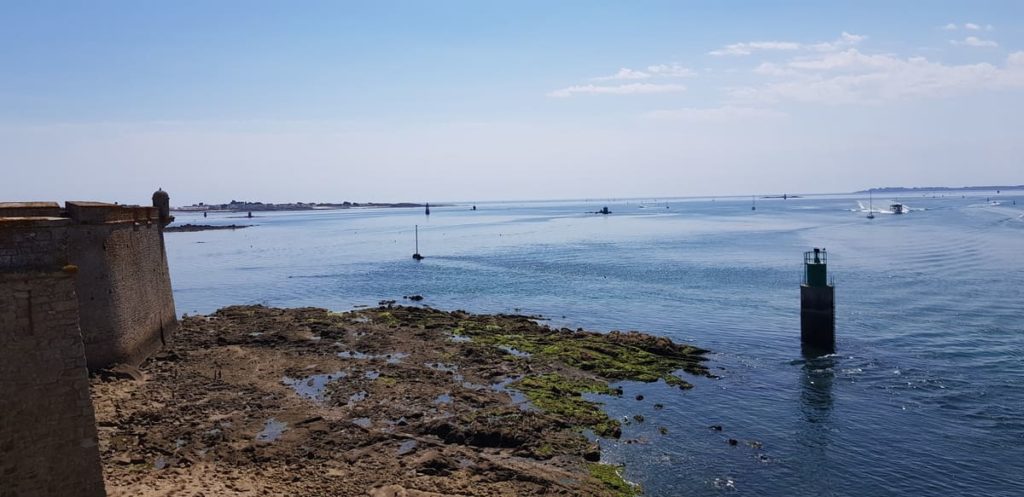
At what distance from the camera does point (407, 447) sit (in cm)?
1812

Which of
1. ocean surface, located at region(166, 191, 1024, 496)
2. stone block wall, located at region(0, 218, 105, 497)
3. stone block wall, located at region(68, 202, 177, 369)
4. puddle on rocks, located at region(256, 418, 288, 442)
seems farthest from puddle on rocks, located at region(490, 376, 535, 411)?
stone block wall, located at region(68, 202, 177, 369)

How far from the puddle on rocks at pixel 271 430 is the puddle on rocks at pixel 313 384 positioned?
2.40m

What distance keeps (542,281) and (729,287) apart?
1571 centimetres

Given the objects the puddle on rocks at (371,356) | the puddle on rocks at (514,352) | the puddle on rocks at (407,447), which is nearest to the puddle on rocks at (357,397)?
the puddle on rocks at (407,447)

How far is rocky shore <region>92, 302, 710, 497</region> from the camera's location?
16016 mm

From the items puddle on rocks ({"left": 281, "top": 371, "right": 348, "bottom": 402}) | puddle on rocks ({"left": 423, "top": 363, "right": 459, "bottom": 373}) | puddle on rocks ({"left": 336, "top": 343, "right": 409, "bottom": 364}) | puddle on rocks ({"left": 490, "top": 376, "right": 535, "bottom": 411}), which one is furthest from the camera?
puddle on rocks ({"left": 336, "top": 343, "right": 409, "bottom": 364})

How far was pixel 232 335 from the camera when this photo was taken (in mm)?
31812

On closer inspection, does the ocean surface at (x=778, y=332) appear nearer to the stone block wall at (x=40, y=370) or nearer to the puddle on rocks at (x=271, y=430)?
the puddle on rocks at (x=271, y=430)

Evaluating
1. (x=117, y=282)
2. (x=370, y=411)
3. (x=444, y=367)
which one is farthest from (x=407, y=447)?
(x=117, y=282)

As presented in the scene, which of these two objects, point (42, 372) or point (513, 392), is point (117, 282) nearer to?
point (42, 372)

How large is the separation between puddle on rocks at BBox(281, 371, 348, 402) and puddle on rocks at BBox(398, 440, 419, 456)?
5.00 m

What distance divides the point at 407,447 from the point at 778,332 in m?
23.5

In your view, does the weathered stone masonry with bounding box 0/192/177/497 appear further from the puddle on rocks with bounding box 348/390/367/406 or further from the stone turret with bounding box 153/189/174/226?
the stone turret with bounding box 153/189/174/226

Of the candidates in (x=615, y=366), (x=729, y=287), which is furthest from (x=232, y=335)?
(x=729, y=287)
